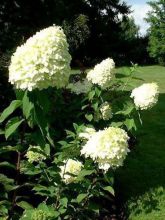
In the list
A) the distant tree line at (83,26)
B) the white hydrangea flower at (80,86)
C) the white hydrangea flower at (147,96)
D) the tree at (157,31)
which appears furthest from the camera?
the tree at (157,31)

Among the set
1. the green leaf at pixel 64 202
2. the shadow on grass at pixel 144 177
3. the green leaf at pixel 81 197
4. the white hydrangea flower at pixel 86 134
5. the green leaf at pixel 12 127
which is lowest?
the shadow on grass at pixel 144 177

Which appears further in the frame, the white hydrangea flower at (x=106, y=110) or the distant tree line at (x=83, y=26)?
the distant tree line at (x=83, y=26)

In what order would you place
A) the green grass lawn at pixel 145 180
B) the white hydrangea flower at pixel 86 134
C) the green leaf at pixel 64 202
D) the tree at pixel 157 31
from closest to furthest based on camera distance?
1. the green leaf at pixel 64 202
2. the white hydrangea flower at pixel 86 134
3. the green grass lawn at pixel 145 180
4. the tree at pixel 157 31

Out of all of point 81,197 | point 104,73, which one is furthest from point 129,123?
point 81,197

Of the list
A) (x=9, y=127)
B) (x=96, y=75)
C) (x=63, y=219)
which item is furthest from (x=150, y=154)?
(x=9, y=127)

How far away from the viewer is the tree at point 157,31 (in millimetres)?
39312

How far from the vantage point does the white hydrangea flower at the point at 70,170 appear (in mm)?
3989

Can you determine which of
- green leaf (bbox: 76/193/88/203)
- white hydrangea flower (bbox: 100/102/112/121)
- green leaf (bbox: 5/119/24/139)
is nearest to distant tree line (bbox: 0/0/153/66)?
white hydrangea flower (bbox: 100/102/112/121)

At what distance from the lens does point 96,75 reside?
219 inches

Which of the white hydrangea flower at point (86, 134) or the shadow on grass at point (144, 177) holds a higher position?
the white hydrangea flower at point (86, 134)

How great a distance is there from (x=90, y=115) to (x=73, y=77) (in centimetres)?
167

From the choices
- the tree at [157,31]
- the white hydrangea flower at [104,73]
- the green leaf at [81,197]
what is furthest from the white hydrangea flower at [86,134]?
the tree at [157,31]

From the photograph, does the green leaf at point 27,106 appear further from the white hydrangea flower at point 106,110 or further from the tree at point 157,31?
the tree at point 157,31

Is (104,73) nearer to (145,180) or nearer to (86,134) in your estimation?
(86,134)
